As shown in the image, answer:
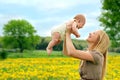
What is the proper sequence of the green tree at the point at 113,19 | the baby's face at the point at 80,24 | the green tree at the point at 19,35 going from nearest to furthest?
the baby's face at the point at 80,24 < the green tree at the point at 113,19 < the green tree at the point at 19,35

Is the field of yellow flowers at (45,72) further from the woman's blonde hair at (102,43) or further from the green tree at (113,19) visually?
the green tree at (113,19)

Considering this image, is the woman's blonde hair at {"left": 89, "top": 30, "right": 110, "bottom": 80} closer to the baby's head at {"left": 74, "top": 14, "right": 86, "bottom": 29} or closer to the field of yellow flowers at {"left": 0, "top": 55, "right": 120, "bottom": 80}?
the baby's head at {"left": 74, "top": 14, "right": 86, "bottom": 29}

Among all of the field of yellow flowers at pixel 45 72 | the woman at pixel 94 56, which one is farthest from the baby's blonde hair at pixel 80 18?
the field of yellow flowers at pixel 45 72

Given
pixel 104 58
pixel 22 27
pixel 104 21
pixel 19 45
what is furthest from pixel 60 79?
pixel 22 27

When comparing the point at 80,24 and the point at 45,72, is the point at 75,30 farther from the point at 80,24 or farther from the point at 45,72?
the point at 45,72

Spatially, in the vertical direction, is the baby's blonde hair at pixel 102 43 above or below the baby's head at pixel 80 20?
below

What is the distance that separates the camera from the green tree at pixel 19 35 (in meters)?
83.4

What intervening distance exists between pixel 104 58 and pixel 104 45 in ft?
0.85

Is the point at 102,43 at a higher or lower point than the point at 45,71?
higher

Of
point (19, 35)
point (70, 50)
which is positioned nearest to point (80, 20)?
point (70, 50)

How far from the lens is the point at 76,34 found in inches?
192

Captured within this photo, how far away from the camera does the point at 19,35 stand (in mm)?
84938

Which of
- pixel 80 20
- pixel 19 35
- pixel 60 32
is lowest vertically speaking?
pixel 60 32

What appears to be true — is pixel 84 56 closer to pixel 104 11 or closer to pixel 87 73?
pixel 87 73
